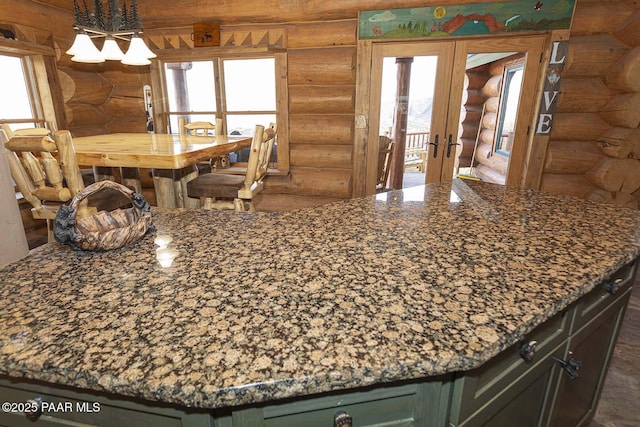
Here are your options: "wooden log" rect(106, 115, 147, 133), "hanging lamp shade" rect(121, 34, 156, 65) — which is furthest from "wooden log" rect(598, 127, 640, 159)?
"wooden log" rect(106, 115, 147, 133)

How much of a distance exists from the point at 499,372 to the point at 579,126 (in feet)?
11.9

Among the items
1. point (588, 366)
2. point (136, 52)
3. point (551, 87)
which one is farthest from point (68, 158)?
point (551, 87)

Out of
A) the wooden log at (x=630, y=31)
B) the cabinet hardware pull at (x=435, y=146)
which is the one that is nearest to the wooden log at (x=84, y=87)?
the cabinet hardware pull at (x=435, y=146)

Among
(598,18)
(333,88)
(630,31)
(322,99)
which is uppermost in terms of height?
(598,18)

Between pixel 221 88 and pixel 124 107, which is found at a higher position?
pixel 221 88

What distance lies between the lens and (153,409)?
653 millimetres

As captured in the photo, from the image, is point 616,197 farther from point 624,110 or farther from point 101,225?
point 101,225

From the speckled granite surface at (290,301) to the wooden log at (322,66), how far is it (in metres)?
2.87

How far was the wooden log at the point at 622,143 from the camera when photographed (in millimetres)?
3193

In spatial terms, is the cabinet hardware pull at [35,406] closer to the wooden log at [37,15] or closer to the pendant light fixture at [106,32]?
the pendant light fixture at [106,32]

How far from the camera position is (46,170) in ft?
7.17

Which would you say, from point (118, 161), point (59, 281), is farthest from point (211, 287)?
point (118, 161)

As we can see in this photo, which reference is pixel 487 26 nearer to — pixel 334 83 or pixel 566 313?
pixel 334 83

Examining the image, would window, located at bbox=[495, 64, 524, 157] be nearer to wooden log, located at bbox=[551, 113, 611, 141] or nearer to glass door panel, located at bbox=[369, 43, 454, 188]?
wooden log, located at bbox=[551, 113, 611, 141]
